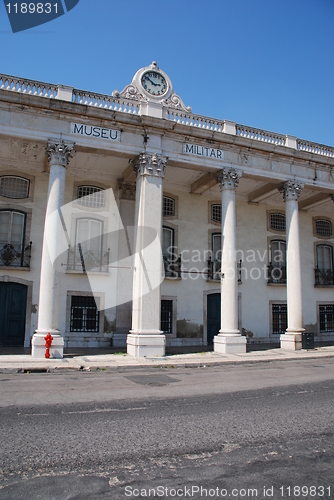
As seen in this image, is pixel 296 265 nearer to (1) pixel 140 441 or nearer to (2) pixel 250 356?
(2) pixel 250 356

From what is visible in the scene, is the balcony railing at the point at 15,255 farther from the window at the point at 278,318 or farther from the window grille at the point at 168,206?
the window at the point at 278,318

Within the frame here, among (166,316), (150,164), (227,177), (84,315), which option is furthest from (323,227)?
(84,315)

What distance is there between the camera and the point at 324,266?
24.5m

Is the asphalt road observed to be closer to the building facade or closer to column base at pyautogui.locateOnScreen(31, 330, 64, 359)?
column base at pyautogui.locateOnScreen(31, 330, 64, 359)

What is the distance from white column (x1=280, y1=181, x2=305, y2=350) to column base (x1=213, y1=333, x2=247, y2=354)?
2986 millimetres

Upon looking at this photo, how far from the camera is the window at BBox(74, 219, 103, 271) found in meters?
18.6

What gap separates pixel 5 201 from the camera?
705 inches

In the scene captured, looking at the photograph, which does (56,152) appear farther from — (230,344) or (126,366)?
(230,344)

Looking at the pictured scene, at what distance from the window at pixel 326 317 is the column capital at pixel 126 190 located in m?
13.3

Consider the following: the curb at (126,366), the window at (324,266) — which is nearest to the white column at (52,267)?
the curb at (126,366)

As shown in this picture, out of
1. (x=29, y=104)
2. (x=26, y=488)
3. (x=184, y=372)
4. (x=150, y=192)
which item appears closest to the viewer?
(x=26, y=488)

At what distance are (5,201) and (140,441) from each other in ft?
50.4

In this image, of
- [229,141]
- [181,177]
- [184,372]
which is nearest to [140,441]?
[184,372]

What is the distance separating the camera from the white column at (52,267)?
13938mm
